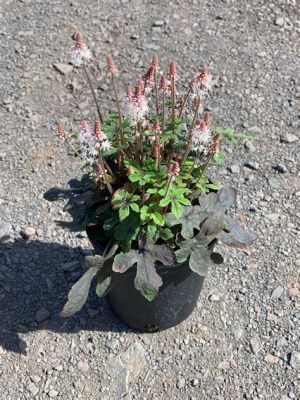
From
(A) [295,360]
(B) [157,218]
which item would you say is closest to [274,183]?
(A) [295,360]

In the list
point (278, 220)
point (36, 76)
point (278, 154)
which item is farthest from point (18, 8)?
point (278, 220)

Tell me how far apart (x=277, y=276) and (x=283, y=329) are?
0.99 ft

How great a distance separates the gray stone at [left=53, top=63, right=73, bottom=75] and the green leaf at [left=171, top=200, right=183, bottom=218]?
7.36 ft

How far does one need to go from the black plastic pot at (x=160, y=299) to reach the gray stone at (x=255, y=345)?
0.31 metres

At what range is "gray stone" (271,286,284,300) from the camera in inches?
113

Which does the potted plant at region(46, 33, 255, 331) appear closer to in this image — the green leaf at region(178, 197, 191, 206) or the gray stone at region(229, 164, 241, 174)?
the green leaf at region(178, 197, 191, 206)

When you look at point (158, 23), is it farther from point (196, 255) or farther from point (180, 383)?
point (180, 383)

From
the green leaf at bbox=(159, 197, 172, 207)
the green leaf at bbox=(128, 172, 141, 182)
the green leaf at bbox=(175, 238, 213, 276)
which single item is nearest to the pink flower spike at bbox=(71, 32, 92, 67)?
the green leaf at bbox=(128, 172, 141, 182)

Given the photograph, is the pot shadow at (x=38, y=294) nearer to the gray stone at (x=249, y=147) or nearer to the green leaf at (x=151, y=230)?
the green leaf at (x=151, y=230)

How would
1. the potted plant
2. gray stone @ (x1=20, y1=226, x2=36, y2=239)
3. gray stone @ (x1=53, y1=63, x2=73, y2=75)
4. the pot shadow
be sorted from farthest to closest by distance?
gray stone @ (x1=53, y1=63, x2=73, y2=75)
gray stone @ (x1=20, y1=226, x2=36, y2=239)
the pot shadow
the potted plant

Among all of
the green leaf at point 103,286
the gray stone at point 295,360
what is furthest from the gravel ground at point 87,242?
the green leaf at point 103,286

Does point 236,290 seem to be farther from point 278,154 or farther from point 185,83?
point 185,83

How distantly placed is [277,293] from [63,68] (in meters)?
2.20

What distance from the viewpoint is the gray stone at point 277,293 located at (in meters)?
2.88
